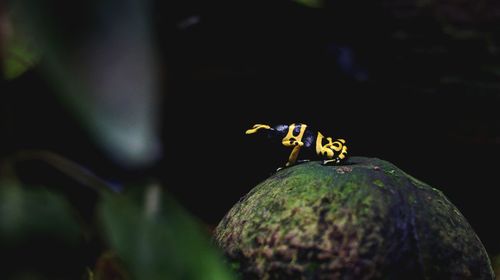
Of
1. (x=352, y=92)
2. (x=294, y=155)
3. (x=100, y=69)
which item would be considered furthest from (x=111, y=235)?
(x=352, y=92)

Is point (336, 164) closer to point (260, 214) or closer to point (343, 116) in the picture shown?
point (260, 214)

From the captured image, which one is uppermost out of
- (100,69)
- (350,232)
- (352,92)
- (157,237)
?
(100,69)

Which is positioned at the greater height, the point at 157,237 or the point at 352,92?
the point at 157,237

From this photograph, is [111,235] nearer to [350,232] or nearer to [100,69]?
[100,69]

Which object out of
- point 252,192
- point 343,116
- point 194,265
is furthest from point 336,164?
point 194,265

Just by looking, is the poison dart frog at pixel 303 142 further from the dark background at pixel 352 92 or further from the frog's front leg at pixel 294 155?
the dark background at pixel 352 92

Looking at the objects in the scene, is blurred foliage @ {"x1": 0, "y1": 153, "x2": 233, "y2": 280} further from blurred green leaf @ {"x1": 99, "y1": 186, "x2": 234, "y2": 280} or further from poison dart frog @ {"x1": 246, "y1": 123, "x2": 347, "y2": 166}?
poison dart frog @ {"x1": 246, "y1": 123, "x2": 347, "y2": 166}
